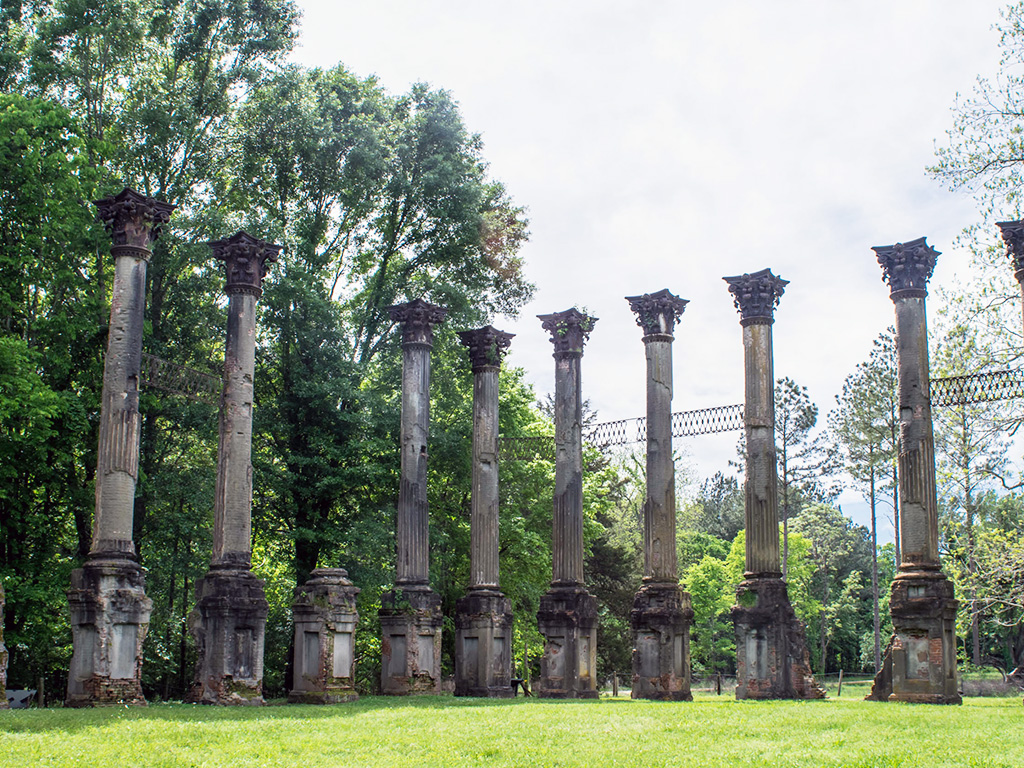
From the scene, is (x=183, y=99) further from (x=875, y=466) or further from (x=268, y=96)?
(x=875, y=466)

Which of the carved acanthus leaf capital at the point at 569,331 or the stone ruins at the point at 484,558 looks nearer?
the stone ruins at the point at 484,558

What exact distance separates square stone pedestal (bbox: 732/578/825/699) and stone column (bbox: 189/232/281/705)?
938 centimetres

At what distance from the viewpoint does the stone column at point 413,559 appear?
22.7m

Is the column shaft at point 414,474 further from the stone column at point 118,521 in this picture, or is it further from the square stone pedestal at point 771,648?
the square stone pedestal at point 771,648

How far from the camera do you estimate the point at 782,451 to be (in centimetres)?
5159

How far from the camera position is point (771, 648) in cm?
2006

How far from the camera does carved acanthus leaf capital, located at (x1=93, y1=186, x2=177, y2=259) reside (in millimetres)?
19594

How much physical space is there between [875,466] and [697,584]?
456 inches

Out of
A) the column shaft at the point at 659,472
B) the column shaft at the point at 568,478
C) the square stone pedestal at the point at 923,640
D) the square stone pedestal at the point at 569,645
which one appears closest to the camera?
the square stone pedestal at the point at 923,640

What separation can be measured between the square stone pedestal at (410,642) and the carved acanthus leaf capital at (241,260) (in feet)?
24.9

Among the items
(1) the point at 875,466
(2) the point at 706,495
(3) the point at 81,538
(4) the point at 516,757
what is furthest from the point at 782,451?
(4) the point at 516,757

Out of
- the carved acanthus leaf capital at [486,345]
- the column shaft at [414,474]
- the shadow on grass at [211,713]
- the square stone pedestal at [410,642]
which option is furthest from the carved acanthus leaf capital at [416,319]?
the shadow on grass at [211,713]

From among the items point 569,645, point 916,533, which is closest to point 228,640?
point 569,645

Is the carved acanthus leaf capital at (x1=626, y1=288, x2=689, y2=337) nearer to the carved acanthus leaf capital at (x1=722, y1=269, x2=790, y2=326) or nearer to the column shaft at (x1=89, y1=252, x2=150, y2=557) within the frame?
the carved acanthus leaf capital at (x1=722, y1=269, x2=790, y2=326)
